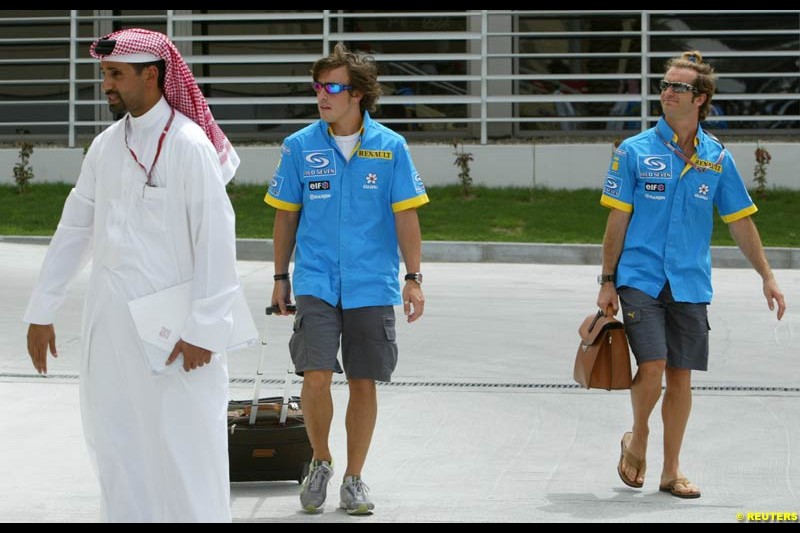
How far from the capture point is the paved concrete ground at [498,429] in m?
6.17

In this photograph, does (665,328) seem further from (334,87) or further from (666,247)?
(334,87)

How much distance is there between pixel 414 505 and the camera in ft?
20.2

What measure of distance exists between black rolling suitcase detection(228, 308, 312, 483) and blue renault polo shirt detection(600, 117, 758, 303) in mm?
1641

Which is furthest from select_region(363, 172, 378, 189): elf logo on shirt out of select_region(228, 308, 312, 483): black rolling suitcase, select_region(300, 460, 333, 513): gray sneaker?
select_region(300, 460, 333, 513): gray sneaker

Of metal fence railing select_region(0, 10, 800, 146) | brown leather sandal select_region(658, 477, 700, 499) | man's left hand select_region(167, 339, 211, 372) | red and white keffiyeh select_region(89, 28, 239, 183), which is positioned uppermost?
metal fence railing select_region(0, 10, 800, 146)

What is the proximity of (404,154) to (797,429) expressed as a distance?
2933mm

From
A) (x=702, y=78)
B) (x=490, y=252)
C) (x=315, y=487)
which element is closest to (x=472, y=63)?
(x=490, y=252)

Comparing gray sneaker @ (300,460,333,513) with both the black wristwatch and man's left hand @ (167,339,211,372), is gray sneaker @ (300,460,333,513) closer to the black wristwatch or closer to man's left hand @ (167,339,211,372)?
the black wristwatch

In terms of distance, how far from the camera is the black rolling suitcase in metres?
6.38

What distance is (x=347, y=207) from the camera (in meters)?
6.13

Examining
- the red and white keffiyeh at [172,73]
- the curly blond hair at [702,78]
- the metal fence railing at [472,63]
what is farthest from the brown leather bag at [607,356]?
the metal fence railing at [472,63]

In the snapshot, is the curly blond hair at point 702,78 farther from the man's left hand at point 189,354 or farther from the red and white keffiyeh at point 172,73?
the man's left hand at point 189,354

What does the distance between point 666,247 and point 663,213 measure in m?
0.15
